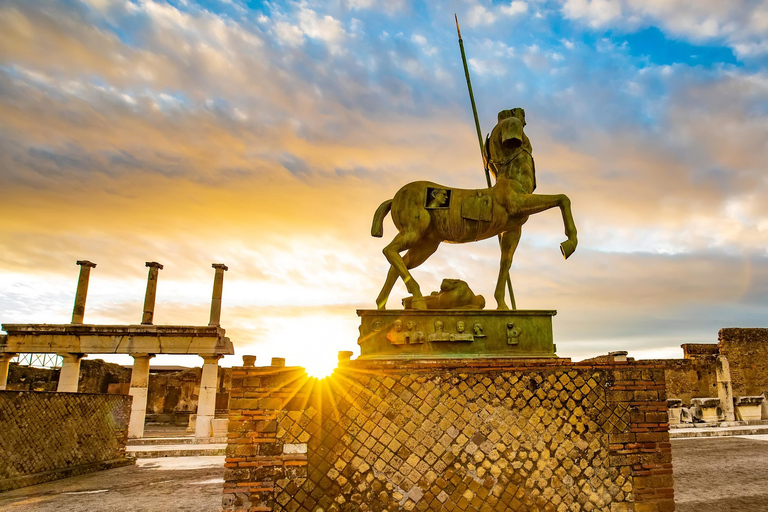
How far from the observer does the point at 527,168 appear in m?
6.11

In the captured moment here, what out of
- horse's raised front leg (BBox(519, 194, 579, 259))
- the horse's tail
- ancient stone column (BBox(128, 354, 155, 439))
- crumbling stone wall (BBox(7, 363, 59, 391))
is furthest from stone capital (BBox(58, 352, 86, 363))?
horse's raised front leg (BBox(519, 194, 579, 259))

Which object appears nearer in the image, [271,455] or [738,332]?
[271,455]

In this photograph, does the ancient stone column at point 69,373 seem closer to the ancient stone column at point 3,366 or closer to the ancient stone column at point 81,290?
the ancient stone column at point 81,290

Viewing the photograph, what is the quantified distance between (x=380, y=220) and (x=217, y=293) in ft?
46.5

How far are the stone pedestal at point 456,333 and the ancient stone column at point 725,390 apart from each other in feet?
54.3

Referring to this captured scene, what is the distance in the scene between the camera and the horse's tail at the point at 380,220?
6.38 metres

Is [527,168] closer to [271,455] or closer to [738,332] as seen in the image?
[271,455]

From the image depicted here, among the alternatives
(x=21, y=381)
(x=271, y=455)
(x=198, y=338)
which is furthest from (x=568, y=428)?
(x=21, y=381)

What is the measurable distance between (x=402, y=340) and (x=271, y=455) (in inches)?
72.7

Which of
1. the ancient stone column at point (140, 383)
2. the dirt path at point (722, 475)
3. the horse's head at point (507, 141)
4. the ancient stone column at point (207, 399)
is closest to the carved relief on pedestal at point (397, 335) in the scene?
the horse's head at point (507, 141)

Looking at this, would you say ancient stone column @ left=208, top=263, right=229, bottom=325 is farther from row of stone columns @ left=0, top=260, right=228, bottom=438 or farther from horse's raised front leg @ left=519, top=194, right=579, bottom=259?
horse's raised front leg @ left=519, top=194, right=579, bottom=259

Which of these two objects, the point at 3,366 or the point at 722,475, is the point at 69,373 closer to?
the point at 3,366

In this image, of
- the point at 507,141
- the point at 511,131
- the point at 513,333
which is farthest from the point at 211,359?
the point at 511,131

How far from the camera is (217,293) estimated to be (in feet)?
62.0
